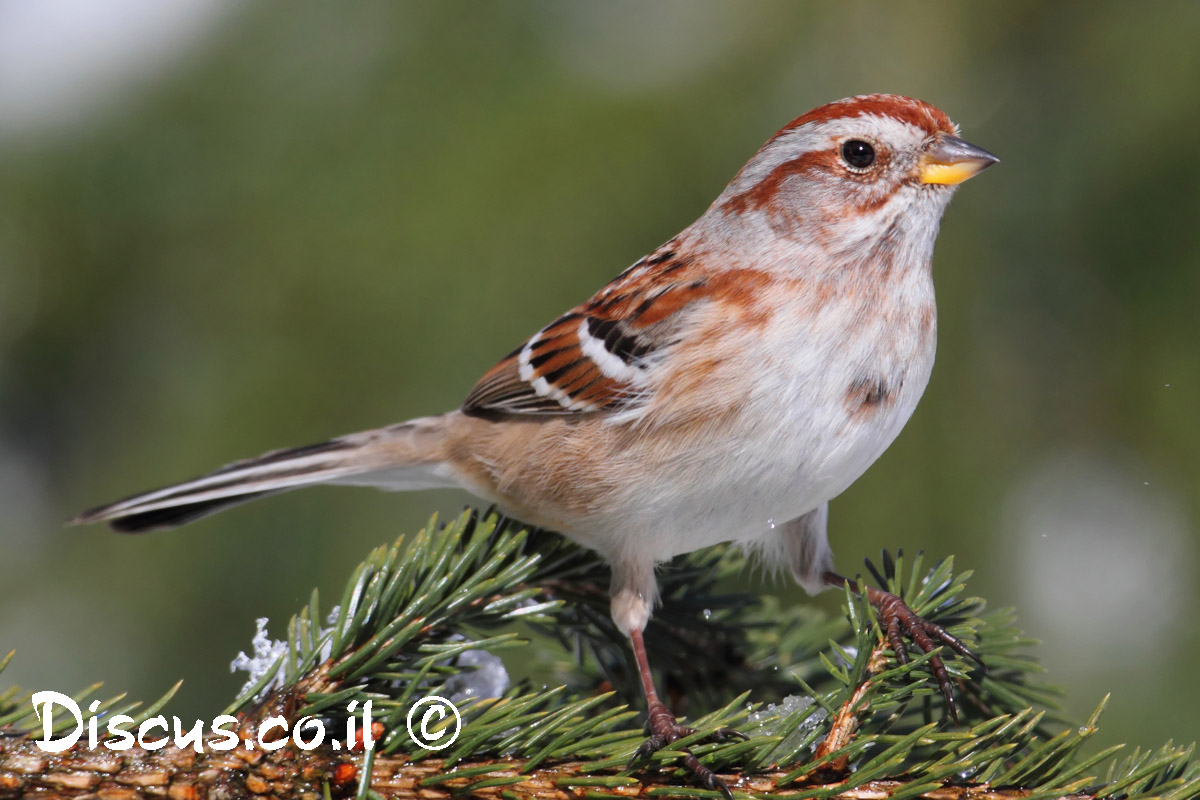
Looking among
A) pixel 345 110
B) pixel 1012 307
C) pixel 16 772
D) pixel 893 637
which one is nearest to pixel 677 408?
pixel 893 637

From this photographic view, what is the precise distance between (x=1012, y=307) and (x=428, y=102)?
139cm

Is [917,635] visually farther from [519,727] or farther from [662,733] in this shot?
[519,727]

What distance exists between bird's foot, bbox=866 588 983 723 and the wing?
55 centimetres

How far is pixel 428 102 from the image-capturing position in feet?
7.91

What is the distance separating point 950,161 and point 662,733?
3.31 feet

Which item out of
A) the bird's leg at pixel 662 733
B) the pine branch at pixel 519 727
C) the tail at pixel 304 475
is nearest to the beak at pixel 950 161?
the pine branch at pixel 519 727

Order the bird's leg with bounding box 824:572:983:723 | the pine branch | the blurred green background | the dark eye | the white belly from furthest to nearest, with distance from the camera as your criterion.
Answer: the blurred green background → the dark eye → the white belly → the bird's leg with bounding box 824:572:983:723 → the pine branch

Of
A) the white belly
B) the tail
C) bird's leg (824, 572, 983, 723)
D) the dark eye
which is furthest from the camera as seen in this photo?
the tail

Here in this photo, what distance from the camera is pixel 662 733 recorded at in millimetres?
1341

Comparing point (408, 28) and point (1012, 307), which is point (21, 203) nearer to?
point (408, 28)

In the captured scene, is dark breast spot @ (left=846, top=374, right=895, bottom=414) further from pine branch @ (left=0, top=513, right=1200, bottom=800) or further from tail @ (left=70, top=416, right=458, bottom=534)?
tail @ (left=70, top=416, right=458, bottom=534)

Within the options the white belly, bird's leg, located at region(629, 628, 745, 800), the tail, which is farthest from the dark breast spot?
the tail

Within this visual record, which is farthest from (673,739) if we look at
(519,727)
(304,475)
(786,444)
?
(304,475)

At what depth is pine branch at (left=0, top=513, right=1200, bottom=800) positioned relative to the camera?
3.63ft
